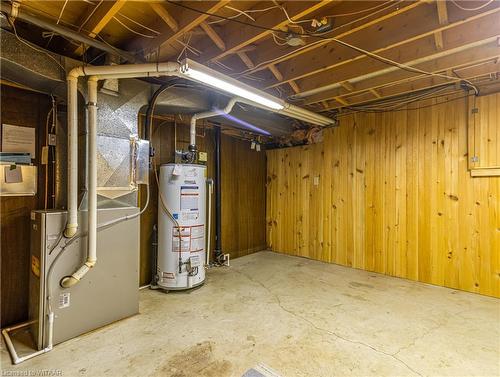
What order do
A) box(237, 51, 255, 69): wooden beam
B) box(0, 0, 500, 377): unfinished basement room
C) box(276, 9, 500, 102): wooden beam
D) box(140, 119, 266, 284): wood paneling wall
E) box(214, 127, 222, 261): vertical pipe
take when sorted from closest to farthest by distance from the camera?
1. box(0, 0, 500, 377): unfinished basement room
2. box(276, 9, 500, 102): wooden beam
3. box(237, 51, 255, 69): wooden beam
4. box(140, 119, 266, 284): wood paneling wall
5. box(214, 127, 222, 261): vertical pipe

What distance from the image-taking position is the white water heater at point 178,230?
3.20 meters

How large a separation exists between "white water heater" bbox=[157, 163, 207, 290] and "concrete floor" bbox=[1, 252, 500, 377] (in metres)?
0.20

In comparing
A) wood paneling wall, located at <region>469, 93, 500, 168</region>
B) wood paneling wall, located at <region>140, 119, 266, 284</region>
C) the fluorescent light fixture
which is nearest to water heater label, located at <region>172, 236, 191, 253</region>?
wood paneling wall, located at <region>140, 119, 266, 284</region>

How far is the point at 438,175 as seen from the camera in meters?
3.44

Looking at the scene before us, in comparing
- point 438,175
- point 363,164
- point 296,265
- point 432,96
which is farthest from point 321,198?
point 432,96

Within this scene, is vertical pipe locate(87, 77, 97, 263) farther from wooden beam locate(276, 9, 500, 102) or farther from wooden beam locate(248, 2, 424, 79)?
wooden beam locate(276, 9, 500, 102)

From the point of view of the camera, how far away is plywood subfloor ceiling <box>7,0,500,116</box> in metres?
1.91

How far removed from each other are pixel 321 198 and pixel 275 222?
1.15 m

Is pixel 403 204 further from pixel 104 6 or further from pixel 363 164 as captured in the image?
pixel 104 6

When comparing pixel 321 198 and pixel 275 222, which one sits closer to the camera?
pixel 321 198

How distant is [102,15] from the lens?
6.15ft

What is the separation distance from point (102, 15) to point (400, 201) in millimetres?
3927

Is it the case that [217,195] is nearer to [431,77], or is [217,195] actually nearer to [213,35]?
[213,35]

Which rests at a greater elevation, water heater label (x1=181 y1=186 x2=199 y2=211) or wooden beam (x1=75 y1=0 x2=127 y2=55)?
wooden beam (x1=75 y1=0 x2=127 y2=55)
